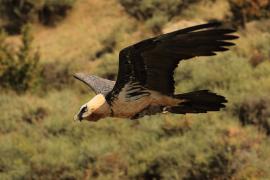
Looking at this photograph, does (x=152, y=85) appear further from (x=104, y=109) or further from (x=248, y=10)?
(x=248, y=10)

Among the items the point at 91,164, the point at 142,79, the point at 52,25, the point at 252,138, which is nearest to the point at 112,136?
the point at 91,164

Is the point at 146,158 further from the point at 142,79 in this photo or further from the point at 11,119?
the point at 142,79

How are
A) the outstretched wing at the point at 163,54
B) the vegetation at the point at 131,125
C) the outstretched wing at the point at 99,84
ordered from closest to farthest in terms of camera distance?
the outstretched wing at the point at 163,54 → the outstretched wing at the point at 99,84 → the vegetation at the point at 131,125

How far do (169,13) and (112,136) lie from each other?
638 cm

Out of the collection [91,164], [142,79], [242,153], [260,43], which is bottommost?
[91,164]

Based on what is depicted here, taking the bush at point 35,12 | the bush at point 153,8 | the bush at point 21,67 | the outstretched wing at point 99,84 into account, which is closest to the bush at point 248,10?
the bush at point 153,8

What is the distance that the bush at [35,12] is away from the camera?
18.1 m

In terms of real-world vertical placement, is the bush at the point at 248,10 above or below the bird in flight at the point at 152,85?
above

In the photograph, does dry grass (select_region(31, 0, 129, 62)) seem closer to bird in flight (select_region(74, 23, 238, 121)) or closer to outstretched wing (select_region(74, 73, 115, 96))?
outstretched wing (select_region(74, 73, 115, 96))

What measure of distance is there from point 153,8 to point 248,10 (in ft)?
10.4

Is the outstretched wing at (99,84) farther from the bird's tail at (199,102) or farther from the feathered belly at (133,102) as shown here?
the bird's tail at (199,102)

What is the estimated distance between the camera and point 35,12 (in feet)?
60.0

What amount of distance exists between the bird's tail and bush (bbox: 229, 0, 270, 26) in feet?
30.5

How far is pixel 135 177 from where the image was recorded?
10156 mm
